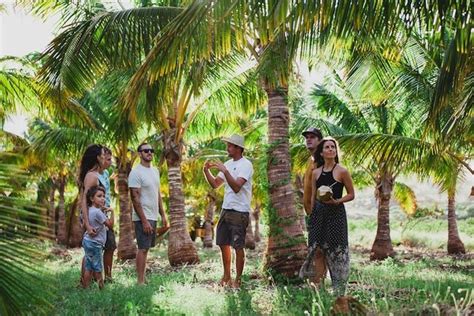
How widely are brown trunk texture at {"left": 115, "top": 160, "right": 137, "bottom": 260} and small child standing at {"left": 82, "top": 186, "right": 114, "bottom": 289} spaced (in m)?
8.59

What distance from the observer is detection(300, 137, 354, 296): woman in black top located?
17.4 feet

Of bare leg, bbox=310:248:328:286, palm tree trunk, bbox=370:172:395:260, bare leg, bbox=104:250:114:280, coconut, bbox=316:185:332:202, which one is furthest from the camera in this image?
palm tree trunk, bbox=370:172:395:260

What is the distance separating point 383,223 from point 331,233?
12.1 metres

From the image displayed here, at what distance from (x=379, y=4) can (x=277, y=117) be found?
3119 millimetres

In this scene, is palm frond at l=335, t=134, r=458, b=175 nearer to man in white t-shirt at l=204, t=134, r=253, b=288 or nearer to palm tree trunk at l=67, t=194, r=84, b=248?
man in white t-shirt at l=204, t=134, r=253, b=288

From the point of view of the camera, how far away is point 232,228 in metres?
6.52

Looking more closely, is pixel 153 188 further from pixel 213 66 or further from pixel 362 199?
pixel 362 199

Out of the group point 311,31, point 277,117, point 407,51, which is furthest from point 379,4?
point 407,51

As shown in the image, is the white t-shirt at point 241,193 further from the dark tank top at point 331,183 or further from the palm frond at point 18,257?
the palm frond at point 18,257

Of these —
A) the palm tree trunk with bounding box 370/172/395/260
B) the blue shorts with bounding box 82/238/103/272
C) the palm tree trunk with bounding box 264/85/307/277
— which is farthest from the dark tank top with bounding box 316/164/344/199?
the palm tree trunk with bounding box 370/172/395/260

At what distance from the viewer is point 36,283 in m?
1.50

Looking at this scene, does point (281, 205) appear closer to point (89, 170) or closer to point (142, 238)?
point (142, 238)

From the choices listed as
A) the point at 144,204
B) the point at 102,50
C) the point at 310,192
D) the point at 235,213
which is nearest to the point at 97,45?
the point at 102,50

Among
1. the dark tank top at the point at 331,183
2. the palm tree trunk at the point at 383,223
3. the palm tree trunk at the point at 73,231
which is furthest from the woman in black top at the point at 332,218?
the palm tree trunk at the point at 73,231
